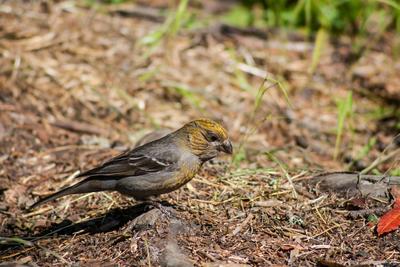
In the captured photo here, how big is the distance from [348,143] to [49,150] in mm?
3576

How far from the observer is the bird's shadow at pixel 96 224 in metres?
5.31

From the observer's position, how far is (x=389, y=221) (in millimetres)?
4949

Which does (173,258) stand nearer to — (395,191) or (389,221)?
(389,221)

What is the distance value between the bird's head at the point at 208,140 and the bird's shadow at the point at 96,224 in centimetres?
52

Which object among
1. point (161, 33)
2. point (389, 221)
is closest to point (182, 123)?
point (161, 33)

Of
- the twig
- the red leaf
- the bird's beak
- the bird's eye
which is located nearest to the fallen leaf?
the red leaf

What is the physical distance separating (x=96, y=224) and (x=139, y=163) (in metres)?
0.62

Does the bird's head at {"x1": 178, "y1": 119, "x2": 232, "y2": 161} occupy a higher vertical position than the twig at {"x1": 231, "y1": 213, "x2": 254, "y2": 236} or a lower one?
higher

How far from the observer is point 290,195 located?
557 cm

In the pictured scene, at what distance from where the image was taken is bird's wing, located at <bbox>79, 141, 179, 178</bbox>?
5480 mm

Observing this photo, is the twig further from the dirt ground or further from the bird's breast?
the bird's breast

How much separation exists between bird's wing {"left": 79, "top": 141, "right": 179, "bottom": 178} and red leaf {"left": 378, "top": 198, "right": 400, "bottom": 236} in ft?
5.54

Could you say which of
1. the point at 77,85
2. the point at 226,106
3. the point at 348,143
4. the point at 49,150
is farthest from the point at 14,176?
the point at 348,143

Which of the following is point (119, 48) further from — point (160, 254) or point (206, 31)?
point (160, 254)
